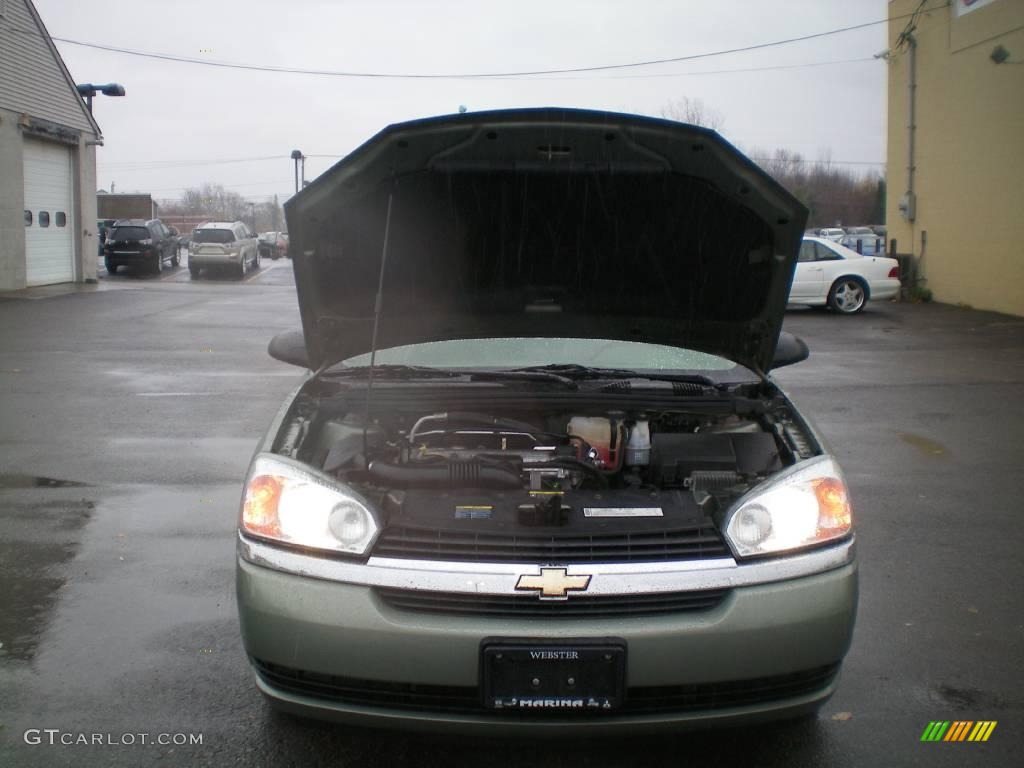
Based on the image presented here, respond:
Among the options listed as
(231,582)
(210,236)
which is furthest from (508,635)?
(210,236)

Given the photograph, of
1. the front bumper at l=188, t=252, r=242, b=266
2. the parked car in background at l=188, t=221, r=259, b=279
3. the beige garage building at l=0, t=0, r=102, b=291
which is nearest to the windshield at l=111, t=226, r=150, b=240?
the parked car in background at l=188, t=221, r=259, b=279

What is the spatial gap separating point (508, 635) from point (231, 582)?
2362 mm

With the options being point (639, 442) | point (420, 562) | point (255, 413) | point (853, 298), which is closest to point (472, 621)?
point (420, 562)

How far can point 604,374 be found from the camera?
4.25m

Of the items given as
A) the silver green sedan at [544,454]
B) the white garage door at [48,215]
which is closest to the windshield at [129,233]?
the white garage door at [48,215]

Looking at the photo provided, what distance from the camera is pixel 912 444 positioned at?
25.6 feet

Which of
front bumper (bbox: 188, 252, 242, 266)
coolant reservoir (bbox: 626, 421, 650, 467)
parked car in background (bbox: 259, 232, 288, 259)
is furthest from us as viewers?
parked car in background (bbox: 259, 232, 288, 259)

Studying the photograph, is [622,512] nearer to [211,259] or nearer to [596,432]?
[596,432]

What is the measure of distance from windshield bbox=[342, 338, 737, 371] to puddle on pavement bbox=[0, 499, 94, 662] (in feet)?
5.48

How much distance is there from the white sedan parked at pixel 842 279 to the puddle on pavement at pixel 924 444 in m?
11.6

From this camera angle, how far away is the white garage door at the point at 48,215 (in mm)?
24453

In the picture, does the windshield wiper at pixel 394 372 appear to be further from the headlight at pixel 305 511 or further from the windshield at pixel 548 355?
the headlight at pixel 305 511

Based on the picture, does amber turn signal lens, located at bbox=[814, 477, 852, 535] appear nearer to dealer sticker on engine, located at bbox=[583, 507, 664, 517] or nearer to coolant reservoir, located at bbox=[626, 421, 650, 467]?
dealer sticker on engine, located at bbox=[583, 507, 664, 517]

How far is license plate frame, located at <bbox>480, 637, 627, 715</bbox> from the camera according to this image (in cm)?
258
